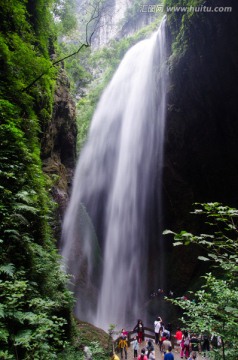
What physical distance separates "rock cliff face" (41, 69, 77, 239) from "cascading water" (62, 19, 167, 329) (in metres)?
5.11

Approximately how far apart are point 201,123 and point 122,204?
25.7 ft

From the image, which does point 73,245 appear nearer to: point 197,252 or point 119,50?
point 197,252

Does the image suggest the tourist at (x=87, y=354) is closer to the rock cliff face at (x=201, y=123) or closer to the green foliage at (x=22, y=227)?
the green foliage at (x=22, y=227)

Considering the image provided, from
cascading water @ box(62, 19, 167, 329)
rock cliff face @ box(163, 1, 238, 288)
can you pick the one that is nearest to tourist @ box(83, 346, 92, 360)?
cascading water @ box(62, 19, 167, 329)

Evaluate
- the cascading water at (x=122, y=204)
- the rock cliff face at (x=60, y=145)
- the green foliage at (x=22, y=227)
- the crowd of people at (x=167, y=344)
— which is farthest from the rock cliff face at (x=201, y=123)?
the green foliage at (x=22, y=227)

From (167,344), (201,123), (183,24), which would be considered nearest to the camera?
(167,344)

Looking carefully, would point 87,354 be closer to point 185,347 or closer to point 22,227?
point 22,227

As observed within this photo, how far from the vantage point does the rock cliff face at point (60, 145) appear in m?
11.3

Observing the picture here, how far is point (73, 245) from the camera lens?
1858 cm

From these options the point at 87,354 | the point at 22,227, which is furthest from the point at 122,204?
the point at 22,227

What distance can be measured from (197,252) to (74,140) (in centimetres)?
1057

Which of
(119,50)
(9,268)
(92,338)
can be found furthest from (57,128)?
(119,50)

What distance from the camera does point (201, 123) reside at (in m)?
15.6

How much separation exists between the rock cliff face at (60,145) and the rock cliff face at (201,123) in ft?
20.4
